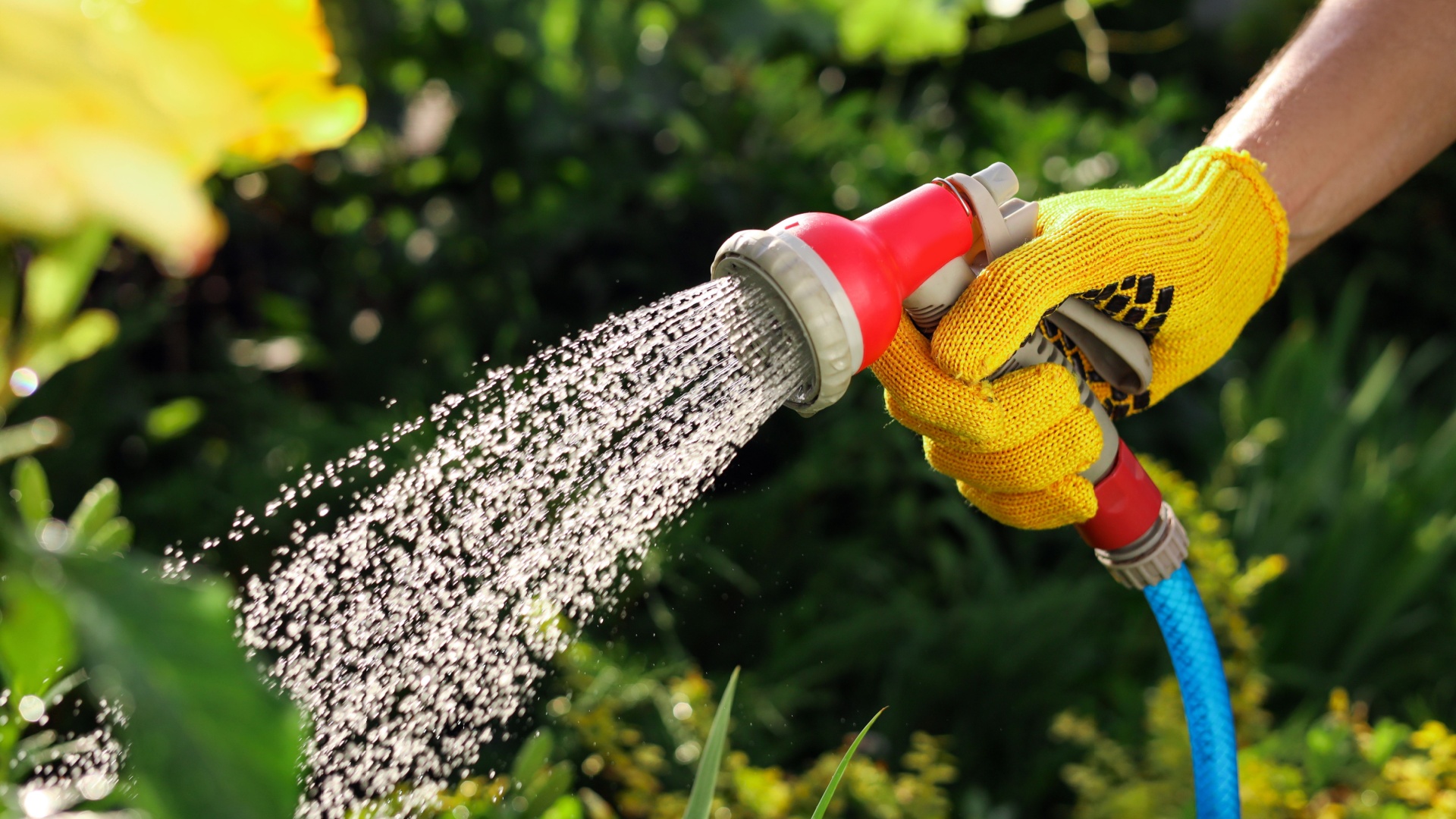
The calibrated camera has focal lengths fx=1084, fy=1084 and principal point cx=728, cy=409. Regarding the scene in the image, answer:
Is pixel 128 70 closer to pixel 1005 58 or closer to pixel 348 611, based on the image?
pixel 348 611

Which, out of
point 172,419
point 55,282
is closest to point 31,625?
point 55,282

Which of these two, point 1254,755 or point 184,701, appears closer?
point 184,701

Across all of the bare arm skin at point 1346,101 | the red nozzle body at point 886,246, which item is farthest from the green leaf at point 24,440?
the bare arm skin at point 1346,101

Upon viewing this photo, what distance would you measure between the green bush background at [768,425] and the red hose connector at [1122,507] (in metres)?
0.88

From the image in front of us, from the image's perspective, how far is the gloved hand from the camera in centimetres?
98

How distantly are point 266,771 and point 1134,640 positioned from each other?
211 centimetres

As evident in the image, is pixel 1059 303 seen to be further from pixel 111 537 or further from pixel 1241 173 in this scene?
pixel 111 537

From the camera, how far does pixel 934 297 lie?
3.36 ft

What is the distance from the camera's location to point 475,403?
200 centimetres

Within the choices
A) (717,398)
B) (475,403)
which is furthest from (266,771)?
(475,403)

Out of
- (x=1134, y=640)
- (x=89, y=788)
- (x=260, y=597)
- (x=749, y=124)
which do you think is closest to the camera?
(x=89, y=788)

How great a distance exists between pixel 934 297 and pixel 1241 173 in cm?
49

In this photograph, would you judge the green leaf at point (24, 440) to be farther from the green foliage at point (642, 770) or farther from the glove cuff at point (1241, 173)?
the glove cuff at point (1241, 173)

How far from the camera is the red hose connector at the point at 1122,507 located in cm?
108
